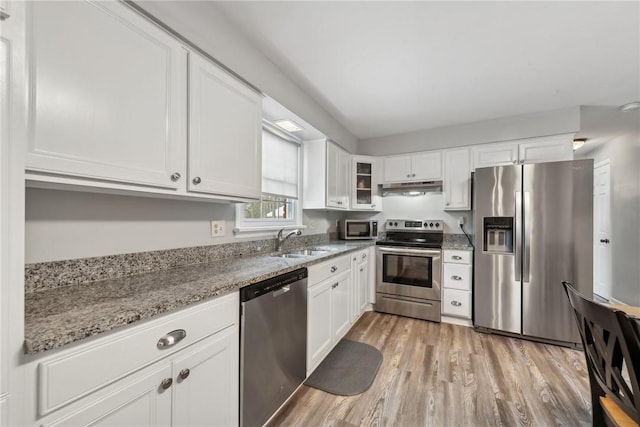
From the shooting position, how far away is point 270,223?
2.47 m

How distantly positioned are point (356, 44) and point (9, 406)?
7.47 feet

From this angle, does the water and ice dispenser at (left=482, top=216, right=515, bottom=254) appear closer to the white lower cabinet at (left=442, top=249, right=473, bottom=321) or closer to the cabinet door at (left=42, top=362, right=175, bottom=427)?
the white lower cabinet at (left=442, top=249, right=473, bottom=321)

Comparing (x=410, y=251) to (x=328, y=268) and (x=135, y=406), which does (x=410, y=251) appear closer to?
(x=328, y=268)

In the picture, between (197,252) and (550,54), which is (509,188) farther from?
(197,252)

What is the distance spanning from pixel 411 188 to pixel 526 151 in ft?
4.32

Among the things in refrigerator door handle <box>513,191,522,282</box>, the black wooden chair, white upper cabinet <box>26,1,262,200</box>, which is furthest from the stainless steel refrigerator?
white upper cabinet <box>26,1,262,200</box>

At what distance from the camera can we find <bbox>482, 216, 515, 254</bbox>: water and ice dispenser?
269 centimetres

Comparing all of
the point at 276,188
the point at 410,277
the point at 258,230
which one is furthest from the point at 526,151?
the point at 258,230

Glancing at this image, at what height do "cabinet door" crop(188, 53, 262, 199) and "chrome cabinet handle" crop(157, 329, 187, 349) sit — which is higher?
"cabinet door" crop(188, 53, 262, 199)

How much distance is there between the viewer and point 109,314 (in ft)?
2.64

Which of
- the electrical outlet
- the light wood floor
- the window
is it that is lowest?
the light wood floor

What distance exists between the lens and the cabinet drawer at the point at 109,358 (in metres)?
0.68

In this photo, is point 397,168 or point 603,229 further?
point 603,229

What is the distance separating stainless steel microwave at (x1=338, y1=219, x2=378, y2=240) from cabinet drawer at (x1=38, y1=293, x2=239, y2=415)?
2693 mm
